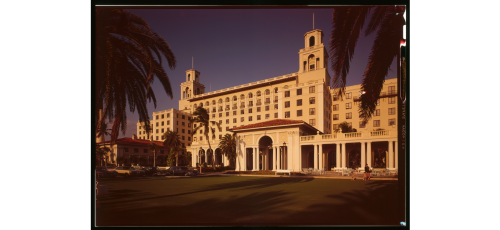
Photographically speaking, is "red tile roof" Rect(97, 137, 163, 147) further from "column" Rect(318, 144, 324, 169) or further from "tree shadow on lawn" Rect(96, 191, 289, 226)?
"column" Rect(318, 144, 324, 169)

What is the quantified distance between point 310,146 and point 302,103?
9.49ft

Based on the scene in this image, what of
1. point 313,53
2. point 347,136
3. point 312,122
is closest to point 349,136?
point 347,136

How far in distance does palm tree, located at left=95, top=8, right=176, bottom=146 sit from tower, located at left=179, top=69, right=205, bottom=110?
59cm

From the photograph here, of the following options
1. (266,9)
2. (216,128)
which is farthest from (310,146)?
(266,9)

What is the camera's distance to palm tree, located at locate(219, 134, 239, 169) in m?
11.8

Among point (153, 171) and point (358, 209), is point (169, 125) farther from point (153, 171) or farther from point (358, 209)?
point (358, 209)

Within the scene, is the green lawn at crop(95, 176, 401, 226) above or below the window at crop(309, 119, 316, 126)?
below

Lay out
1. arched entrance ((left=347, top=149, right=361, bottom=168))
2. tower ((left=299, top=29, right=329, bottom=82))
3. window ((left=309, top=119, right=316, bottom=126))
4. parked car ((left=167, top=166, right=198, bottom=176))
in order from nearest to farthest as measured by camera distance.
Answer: tower ((left=299, top=29, right=329, bottom=82))
arched entrance ((left=347, top=149, right=361, bottom=168))
window ((left=309, top=119, right=316, bottom=126))
parked car ((left=167, top=166, right=198, bottom=176))

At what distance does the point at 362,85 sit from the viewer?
6910 mm

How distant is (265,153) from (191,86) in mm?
7047

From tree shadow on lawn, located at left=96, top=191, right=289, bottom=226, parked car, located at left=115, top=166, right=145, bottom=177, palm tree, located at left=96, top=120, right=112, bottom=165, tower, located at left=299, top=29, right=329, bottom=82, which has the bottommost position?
tree shadow on lawn, located at left=96, top=191, right=289, bottom=226

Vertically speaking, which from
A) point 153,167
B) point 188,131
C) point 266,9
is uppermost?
point 266,9

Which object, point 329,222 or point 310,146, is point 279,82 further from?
point 329,222

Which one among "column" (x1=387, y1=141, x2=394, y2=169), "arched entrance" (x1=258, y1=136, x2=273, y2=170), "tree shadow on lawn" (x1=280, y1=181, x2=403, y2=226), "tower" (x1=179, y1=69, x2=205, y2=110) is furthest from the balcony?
"tower" (x1=179, y1=69, x2=205, y2=110)
